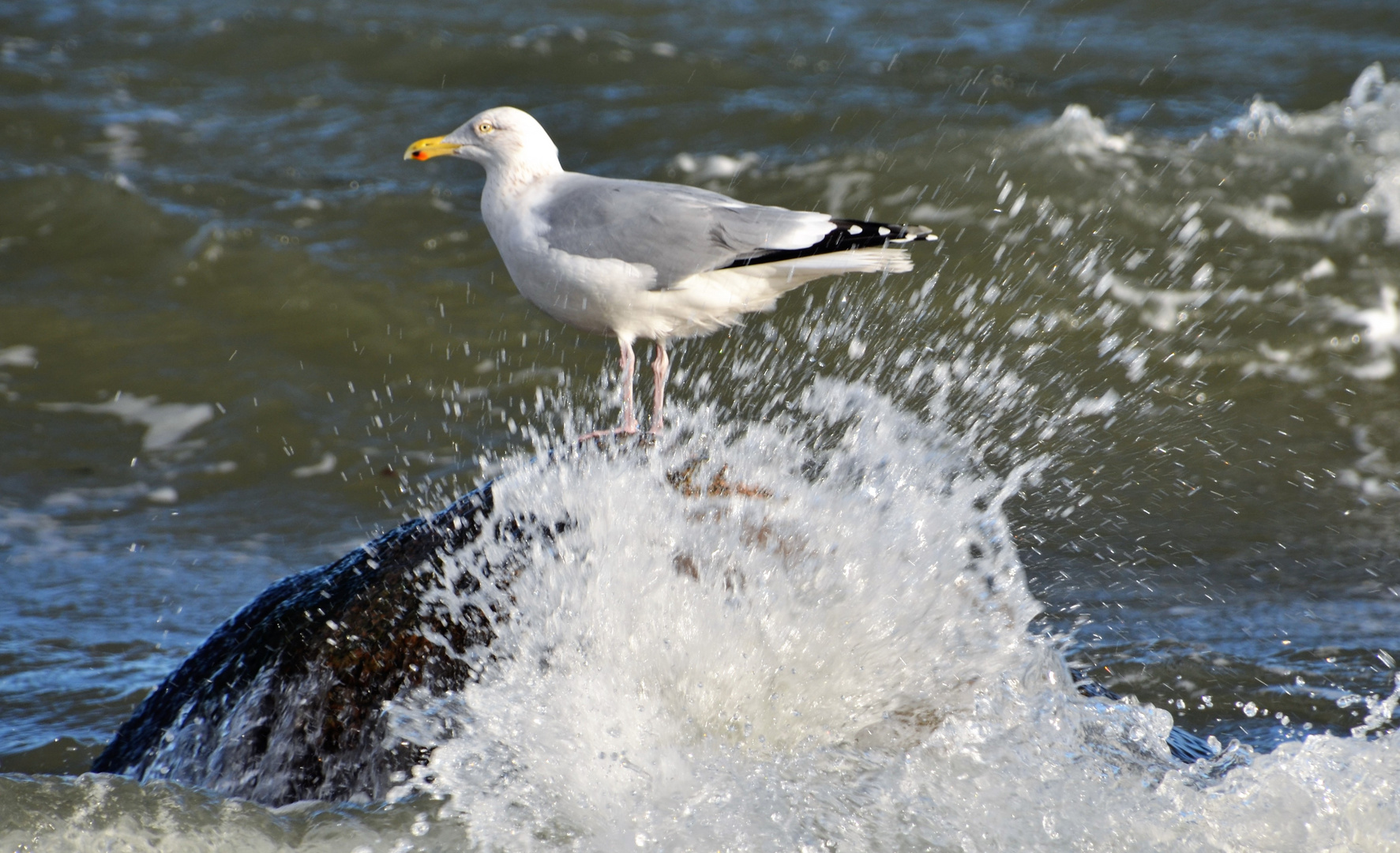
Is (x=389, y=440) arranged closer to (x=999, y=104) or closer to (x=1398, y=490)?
(x=1398, y=490)

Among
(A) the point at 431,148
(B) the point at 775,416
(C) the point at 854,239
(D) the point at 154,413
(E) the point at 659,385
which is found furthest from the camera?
(D) the point at 154,413

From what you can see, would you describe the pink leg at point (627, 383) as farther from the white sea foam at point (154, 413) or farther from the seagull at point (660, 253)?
the white sea foam at point (154, 413)

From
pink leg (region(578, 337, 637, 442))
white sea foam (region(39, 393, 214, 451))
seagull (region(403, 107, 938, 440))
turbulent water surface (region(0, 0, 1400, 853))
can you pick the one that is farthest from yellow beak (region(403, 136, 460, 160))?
white sea foam (region(39, 393, 214, 451))

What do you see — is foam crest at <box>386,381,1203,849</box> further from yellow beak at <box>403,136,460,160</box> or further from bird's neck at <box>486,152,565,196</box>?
yellow beak at <box>403,136,460,160</box>

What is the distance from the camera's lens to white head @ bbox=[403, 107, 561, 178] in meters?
3.76

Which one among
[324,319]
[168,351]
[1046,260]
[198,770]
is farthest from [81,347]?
[1046,260]

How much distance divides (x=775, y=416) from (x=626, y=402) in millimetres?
1965

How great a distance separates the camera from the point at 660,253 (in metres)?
3.46

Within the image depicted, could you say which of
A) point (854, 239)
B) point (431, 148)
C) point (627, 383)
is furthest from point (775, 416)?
point (854, 239)

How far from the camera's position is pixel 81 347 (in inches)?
274

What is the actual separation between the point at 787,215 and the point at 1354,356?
158 inches

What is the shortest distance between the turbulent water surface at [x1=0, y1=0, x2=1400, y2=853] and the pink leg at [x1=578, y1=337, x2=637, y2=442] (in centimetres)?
13

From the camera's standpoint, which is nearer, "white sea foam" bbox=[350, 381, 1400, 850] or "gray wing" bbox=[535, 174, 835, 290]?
"white sea foam" bbox=[350, 381, 1400, 850]

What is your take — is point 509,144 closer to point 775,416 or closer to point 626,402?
point 626,402
